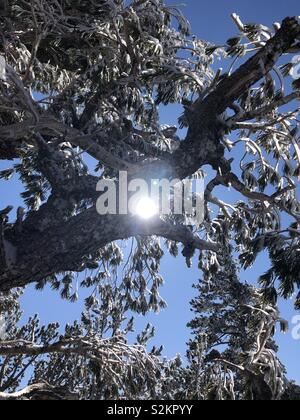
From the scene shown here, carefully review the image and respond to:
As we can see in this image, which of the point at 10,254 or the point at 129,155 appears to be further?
the point at 129,155

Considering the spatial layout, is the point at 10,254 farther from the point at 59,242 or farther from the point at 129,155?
the point at 129,155

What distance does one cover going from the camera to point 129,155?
30.5 ft

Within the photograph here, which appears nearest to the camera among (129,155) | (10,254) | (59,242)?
(10,254)

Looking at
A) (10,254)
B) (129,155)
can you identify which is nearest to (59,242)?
(10,254)

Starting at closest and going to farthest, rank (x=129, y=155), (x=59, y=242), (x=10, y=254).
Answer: (x=10, y=254)
(x=59, y=242)
(x=129, y=155)

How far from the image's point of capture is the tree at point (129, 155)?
6770 millimetres

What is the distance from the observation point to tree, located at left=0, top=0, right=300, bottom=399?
267 inches

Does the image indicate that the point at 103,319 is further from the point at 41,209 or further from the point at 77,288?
the point at 41,209

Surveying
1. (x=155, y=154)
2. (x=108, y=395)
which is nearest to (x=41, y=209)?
(x=155, y=154)

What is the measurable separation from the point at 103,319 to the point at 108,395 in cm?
368

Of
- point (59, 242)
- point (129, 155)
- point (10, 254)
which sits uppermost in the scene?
point (129, 155)

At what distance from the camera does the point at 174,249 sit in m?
11.2
